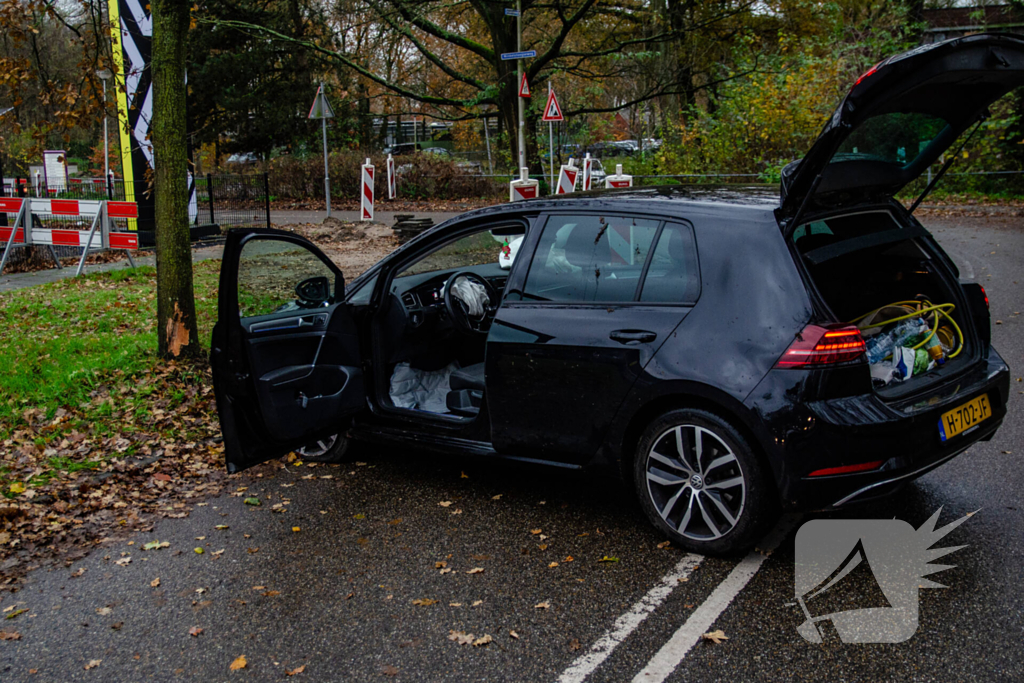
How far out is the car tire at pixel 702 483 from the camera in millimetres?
3844

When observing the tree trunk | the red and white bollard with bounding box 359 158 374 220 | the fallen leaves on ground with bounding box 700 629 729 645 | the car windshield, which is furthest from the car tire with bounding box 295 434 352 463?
the red and white bollard with bounding box 359 158 374 220

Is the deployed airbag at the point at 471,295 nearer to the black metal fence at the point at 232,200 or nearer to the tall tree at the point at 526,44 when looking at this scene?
the black metal fence at the point at 232,200

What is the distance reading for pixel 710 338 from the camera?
388cm

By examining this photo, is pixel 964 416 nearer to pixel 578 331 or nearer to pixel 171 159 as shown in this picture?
pixel 578 331

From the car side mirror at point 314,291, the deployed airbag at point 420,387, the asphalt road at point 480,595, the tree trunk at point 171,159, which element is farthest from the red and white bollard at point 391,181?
the asphalt road at point 480,595

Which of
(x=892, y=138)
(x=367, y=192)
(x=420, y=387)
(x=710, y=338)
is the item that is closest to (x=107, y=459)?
(x=420, y=387)

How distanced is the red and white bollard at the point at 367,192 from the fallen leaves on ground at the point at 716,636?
19297mm

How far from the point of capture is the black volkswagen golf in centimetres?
368

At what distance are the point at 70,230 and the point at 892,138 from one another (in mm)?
12795

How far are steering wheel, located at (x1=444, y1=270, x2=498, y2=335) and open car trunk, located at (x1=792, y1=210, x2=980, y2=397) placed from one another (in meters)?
1.98

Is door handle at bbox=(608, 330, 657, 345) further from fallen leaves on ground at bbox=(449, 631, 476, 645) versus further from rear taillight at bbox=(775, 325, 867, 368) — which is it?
fallen leaves on ground at bbox=(449, 631, 476, 645)

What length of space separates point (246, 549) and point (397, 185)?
2637cm

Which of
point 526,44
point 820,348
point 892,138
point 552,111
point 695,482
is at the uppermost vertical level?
point 526,44

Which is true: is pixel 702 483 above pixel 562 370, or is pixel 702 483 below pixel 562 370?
below
